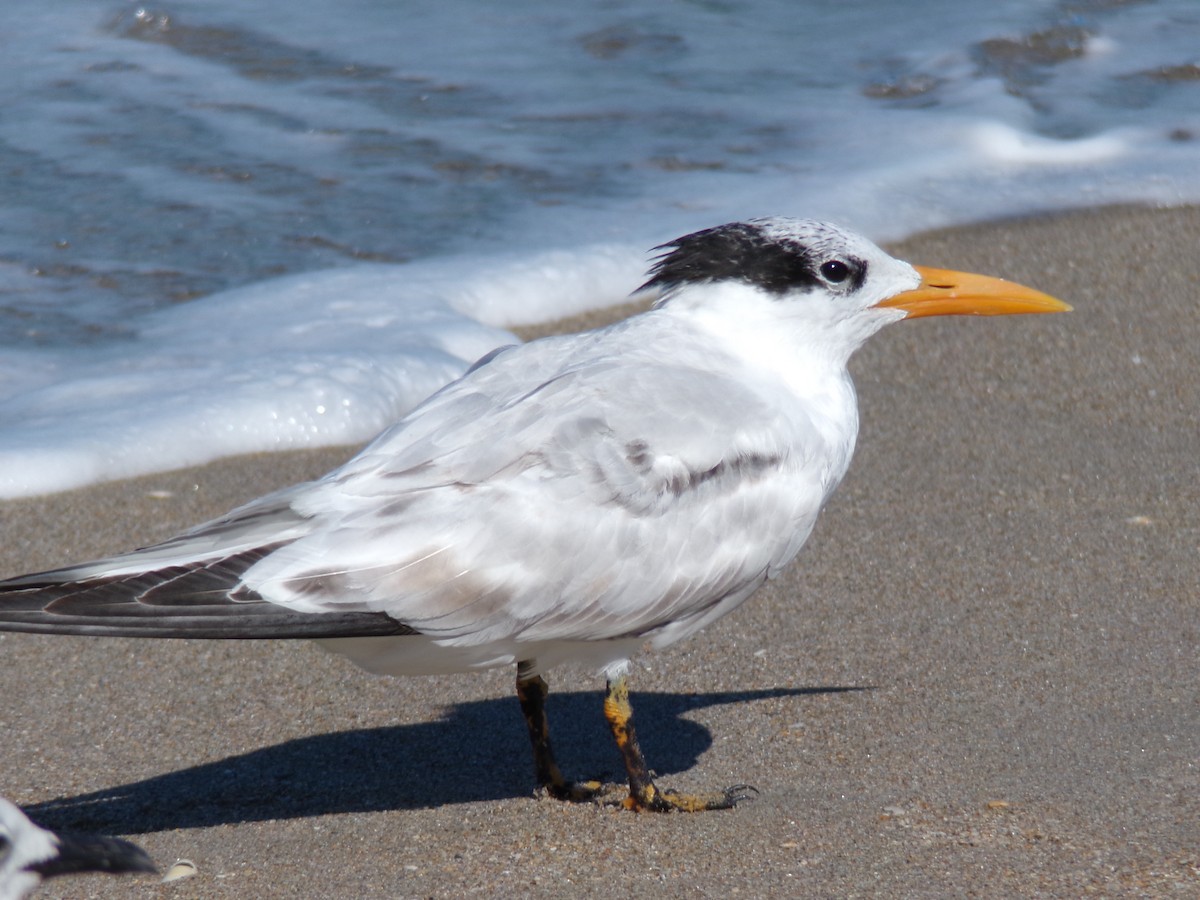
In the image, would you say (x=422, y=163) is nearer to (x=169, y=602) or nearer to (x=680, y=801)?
(x=680, y=801)

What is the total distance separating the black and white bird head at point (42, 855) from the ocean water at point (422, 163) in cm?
273

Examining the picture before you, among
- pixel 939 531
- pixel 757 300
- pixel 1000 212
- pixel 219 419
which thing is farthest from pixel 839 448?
pixel 1000 212

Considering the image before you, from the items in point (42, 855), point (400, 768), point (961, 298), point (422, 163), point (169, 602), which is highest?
point (422, 163)

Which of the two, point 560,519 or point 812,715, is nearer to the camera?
point 560,519

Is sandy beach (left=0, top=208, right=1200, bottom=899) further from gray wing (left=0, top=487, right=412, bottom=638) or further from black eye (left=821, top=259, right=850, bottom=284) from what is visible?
black eye (left=821, top=259, right=850, bottom=284)

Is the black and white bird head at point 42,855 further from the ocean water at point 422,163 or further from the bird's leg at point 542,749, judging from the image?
the ocean water at point 422,163

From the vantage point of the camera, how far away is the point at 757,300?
11.0 ft

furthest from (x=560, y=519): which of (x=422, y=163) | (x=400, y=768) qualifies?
(x=422, y=163)

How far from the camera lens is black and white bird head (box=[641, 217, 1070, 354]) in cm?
336

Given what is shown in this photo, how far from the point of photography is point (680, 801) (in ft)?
10.3

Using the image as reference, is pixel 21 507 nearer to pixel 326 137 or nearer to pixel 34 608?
pixel 34 608

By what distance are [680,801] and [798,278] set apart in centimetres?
115

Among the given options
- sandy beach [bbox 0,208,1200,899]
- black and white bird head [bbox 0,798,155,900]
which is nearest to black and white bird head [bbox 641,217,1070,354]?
sandy beach [bbox 0,208,1200,899]

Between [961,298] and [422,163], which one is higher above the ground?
[422,163]
